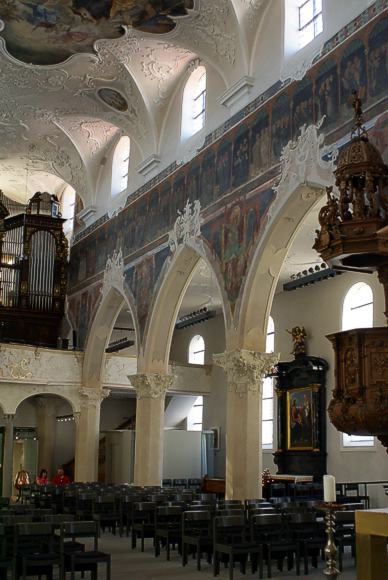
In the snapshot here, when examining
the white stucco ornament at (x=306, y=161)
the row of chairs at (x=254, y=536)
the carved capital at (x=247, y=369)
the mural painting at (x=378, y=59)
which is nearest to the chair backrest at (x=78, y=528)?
the row of chairs at (x=254, y=536)

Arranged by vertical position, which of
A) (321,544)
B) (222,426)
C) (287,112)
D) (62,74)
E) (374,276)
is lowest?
(321,544)

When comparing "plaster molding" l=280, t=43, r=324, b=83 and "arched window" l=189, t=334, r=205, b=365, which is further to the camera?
"arched window" l=189, t=334, r=205, b=365

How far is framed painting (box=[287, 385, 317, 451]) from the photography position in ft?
72.5

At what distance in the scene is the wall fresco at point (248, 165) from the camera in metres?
13.0

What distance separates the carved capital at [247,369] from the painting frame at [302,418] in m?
6.49

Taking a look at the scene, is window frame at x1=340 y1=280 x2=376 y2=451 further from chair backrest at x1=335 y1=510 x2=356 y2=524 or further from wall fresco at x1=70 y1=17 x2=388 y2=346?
chair backrest at x1=335 y1=510 x2=356 y2=524

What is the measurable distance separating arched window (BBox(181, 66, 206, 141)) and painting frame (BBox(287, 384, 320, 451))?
810 centimetres

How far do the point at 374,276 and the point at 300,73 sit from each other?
708 centimetres

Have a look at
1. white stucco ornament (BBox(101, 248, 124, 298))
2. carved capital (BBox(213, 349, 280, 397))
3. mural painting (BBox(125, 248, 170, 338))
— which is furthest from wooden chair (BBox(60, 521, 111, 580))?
white stucco ornament (BBox(101, 248, 124, 298))

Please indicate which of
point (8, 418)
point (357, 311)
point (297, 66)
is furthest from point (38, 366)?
point (297, 66)

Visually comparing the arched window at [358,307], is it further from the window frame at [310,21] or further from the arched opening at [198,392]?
the window frame at [310,21]

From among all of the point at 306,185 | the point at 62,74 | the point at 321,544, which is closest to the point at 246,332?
the point at 306,185

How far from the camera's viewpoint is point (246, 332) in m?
15.8

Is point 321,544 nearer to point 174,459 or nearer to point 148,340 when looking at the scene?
point 148,340
